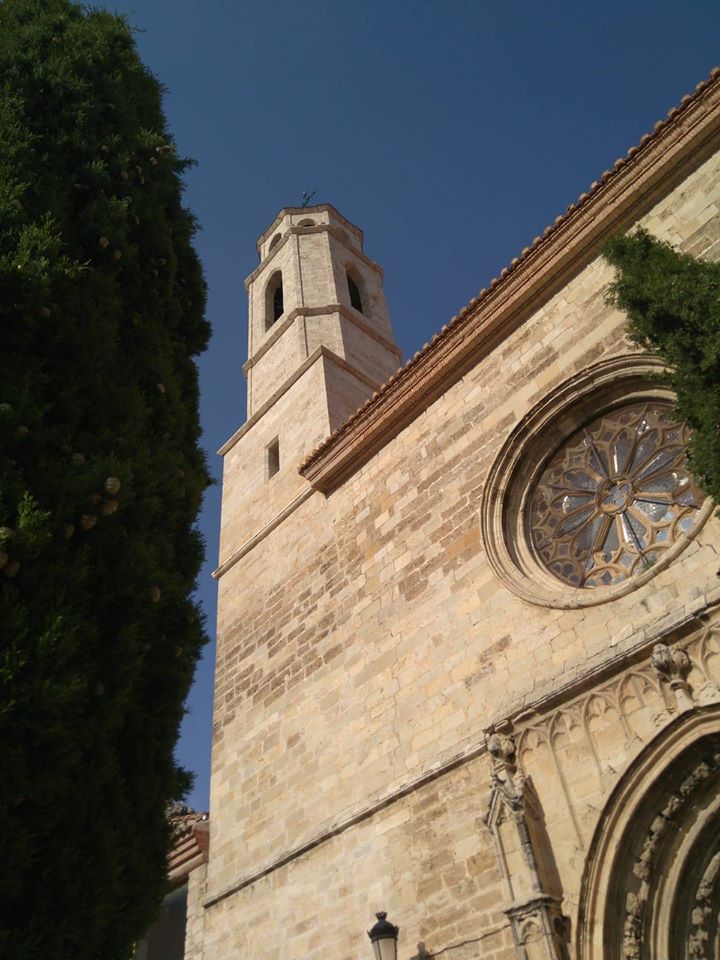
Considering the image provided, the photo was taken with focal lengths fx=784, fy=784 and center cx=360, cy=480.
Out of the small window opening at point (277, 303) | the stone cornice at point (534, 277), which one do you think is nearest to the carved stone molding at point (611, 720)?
the stone cornice at point (534, 277)

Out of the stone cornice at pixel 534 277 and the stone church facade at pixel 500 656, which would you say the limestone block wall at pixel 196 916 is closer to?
the stone church facade at pixel 500 656

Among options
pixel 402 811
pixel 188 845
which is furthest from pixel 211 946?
pixel 402 811

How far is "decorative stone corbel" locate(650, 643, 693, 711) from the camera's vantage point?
16.3 ft

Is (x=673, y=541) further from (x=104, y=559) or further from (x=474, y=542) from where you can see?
(x=104, y=559)

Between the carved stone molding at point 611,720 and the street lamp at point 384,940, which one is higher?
the carved stone molding at point 611,720

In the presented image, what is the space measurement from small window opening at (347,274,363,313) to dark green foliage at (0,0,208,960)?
34.7 feet

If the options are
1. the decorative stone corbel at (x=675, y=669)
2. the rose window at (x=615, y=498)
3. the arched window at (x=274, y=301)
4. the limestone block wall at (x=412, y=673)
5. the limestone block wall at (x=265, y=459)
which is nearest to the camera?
the decorative stone corbel at (x=675, y=669)

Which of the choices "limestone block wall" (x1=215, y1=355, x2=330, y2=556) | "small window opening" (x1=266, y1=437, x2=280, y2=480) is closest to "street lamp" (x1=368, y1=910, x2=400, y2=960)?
"limestone block wall" (x1=215, y1=355, x2=330, y2=556)

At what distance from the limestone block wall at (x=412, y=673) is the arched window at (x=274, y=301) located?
769 cm

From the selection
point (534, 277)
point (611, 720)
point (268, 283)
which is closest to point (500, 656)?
point (611, 720)

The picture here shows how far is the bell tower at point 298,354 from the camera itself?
11547 millimetres

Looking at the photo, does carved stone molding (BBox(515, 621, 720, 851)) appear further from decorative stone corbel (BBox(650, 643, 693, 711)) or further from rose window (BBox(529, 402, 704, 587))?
rose window (BBox(529, 402, 704, 587))

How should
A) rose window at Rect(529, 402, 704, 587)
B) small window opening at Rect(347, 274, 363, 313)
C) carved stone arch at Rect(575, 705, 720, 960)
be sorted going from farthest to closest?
small window opening at Rect(347, 274, 363, 313)
rose window at Rect(529, 402, 704, 587)
carved stone arch at Rect(575, 705, 720, 960)

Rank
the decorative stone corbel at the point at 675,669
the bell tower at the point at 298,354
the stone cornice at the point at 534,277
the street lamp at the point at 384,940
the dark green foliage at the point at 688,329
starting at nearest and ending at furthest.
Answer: the dark green foliage at the point at 688,329, the decorative stone corbel at the point at 675,669, the street lamp at the point at 384,940, the stone cornice at the point at 534,277, the bell tower at the point at 298,354
